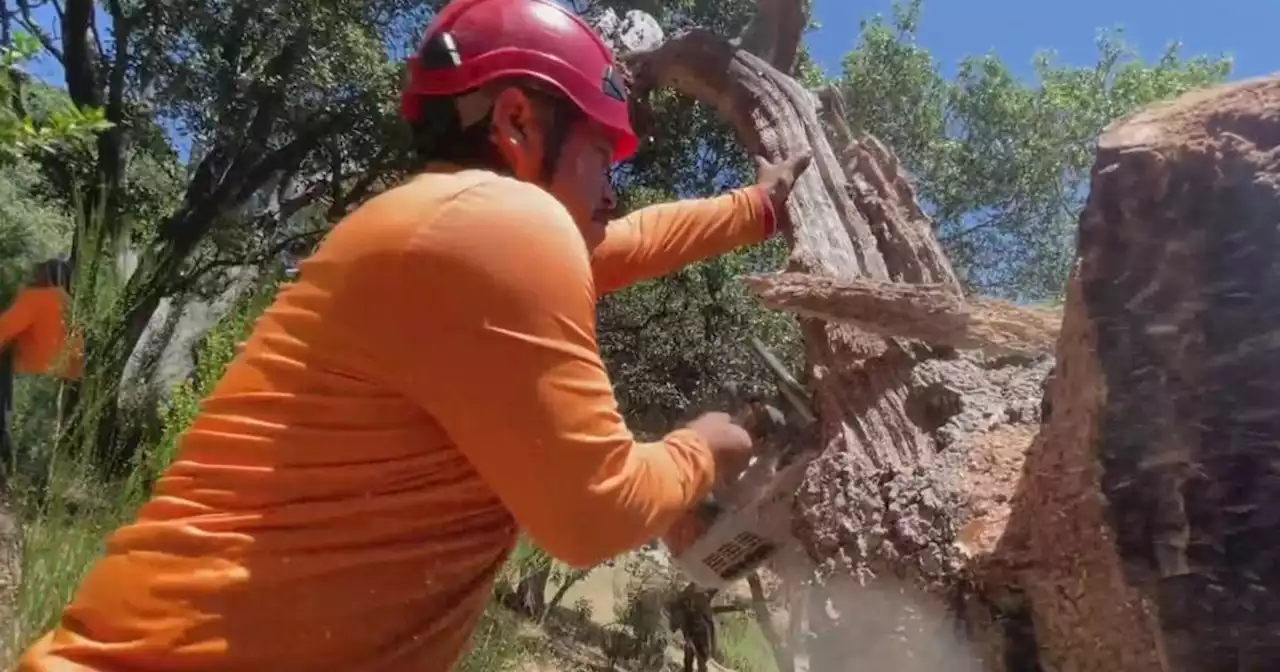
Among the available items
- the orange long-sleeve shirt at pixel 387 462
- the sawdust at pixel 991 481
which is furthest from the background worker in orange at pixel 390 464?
the sawdust at pixel 991 481

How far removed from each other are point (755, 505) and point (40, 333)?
3.41 metres

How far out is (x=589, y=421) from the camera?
1143mm

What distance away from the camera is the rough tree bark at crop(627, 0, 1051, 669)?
2.17m

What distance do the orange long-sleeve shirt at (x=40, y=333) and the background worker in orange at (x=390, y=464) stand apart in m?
2.62

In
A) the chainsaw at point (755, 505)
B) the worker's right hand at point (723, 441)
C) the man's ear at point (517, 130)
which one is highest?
the man's ear at point (517, 130)

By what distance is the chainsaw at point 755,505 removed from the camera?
188 centimetres

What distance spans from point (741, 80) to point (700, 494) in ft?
7.42

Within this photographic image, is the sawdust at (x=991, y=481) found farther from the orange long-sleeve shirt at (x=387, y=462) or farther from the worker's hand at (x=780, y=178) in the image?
the orange long-sleeve shirt at (x=387, y=462)

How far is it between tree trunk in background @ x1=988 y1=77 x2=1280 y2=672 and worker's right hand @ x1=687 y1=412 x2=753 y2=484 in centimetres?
56

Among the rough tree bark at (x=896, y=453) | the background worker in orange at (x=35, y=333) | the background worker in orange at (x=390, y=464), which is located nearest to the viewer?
the background worker in orange at (x=390, y=464)

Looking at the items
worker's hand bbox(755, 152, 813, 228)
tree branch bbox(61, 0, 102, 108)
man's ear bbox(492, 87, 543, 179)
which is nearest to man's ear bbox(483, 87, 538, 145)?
man's ear bbox(492, 87, 543, 179)

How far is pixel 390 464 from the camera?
1.18 m

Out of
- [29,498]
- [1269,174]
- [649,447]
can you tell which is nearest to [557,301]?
A: [649,447]

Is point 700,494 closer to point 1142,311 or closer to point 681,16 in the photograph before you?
point 1142,311
